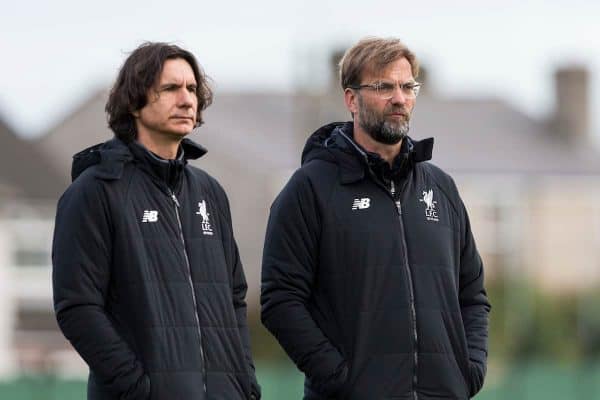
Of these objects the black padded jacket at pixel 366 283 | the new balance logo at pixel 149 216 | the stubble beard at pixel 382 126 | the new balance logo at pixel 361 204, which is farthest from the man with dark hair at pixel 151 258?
the stubble beard at pixel 382 126

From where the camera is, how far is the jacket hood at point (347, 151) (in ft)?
22.2

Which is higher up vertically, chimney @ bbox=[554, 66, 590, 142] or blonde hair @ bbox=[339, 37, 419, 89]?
blonde hair @ bbox=[339, 37, 419, 89]

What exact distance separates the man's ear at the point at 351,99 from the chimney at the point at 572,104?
5175 centimetres

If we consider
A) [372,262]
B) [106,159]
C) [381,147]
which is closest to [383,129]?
[381,147]

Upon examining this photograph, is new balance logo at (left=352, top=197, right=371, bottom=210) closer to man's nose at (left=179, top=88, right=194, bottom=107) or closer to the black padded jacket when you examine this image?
the black padded jacket

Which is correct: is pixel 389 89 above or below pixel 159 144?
above

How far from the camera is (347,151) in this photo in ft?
22.4

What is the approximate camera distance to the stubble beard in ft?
22.0

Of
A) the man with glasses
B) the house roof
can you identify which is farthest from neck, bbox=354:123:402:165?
the house roof

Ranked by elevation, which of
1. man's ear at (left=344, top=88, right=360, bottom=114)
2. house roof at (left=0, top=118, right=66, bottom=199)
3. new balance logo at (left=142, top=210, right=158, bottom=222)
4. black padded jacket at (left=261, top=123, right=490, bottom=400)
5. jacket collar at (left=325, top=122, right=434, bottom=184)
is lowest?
house roof at (left=0, top=118, right=66, bottom=199)

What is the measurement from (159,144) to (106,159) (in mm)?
213

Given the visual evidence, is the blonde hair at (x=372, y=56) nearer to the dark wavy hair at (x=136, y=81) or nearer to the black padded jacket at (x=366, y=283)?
the black padded jacket at (x=366, y=283)

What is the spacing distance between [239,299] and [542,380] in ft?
55.5

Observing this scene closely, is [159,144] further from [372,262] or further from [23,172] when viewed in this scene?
[23,172]
